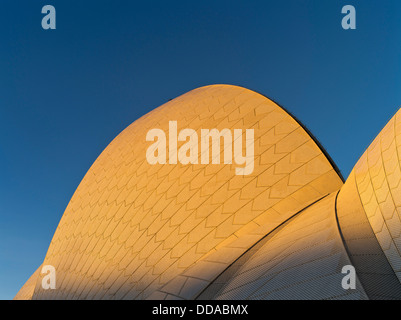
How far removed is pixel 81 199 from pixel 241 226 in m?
8.75

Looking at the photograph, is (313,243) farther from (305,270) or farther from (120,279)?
(120,279)

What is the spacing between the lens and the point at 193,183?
28.8ft

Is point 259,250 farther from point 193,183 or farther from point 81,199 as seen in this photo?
point 81,199

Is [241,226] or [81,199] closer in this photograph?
[241,226]
